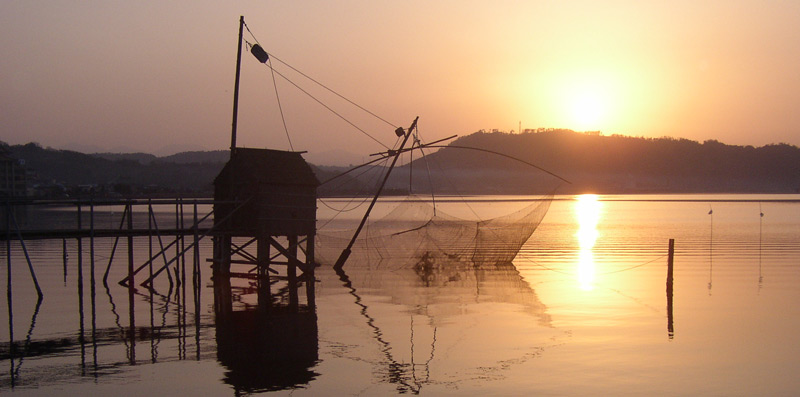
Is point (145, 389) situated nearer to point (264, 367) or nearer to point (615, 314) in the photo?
point (264, 367)

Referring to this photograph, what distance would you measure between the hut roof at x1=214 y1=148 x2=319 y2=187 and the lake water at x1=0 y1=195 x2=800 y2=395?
3712 millimetres

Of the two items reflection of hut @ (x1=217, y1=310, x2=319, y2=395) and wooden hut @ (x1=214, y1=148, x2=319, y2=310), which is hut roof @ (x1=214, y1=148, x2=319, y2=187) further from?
reflection of hut @ (x1=217, y1=310, x2=319, y2=395)

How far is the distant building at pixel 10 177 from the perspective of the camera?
98.6 m

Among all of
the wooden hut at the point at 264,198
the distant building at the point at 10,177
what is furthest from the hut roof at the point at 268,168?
the distant building at the point at 10,177

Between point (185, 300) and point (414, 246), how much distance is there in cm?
1134

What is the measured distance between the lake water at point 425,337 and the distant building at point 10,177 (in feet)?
250

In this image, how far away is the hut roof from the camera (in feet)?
82.9

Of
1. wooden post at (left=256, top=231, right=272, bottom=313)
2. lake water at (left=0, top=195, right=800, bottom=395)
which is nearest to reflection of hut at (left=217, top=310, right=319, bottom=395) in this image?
lake water at (left=0, top=195, right=800, bottom=395)

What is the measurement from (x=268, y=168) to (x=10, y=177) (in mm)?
88572

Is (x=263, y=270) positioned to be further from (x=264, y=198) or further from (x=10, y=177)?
(x=10, y=177)

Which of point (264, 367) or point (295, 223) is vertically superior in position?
point (295, 223)

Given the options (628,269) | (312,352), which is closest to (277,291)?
(312,352)

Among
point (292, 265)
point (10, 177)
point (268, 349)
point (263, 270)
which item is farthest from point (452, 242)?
point (10, 177)

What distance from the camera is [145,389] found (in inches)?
507
